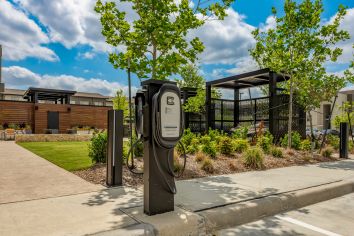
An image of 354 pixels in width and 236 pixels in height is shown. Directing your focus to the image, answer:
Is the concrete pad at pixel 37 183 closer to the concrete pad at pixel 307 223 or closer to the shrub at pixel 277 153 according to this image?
the concrete pad at pixel 307 223

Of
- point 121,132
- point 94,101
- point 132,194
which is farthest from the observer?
point 94,101

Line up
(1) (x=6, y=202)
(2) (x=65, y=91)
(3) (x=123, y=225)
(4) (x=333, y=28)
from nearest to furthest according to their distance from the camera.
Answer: (3) (x=123, y=225) < (1) (x=6, y=202) < (4) (x=333, y=28) < (2) (x=65, y=91)

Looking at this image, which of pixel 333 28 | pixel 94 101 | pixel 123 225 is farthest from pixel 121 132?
pixel 94 101

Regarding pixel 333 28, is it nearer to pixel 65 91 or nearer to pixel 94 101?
pixel 65 91

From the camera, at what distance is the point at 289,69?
10.6 meters

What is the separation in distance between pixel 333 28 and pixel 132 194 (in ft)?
32.9

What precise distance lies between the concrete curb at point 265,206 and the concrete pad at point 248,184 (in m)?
0.19

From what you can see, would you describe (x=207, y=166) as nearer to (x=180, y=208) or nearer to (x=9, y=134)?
(x=180, y=208)

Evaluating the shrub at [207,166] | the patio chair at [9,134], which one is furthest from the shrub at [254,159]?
the patio chair at [9,134]

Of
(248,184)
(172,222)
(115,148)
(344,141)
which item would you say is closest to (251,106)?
(344,141)

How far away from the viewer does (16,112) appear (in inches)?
1105

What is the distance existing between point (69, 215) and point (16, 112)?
94.1 ft

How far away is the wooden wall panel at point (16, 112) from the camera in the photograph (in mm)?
27406

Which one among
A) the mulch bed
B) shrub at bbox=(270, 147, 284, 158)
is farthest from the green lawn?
shrub at bbox=(270, 147, 284, 158)
